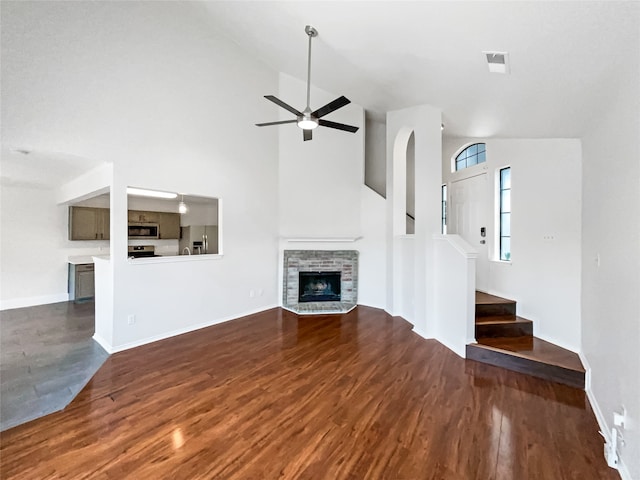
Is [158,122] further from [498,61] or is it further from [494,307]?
[494,307]

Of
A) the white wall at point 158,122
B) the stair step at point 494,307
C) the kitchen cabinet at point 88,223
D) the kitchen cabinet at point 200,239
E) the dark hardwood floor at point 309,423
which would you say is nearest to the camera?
the dark hardwood floor at point 309,423

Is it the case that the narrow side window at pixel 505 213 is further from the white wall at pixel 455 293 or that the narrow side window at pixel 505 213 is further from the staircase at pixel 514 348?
the white wall at pixel 455 293

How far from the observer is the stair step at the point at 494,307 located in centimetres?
384

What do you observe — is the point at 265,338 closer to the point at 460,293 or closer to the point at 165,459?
the point at 165,459

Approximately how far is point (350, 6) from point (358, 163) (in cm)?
313

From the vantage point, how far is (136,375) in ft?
9.43

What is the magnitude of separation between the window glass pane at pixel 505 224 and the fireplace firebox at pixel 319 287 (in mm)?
2962

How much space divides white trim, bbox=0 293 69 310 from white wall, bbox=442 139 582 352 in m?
8.41

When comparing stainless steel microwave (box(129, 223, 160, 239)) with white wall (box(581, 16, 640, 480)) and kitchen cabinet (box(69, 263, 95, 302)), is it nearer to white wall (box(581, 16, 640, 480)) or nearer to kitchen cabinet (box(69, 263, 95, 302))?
kitchen cabinet (box(69, 263, 95, 302))

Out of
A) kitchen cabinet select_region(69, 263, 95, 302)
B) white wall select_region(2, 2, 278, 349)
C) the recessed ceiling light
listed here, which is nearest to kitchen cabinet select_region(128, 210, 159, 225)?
kitchen cabinet select_region(69, 263, 95, 302)

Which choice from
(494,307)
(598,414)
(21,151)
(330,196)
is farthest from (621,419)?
(21,151)

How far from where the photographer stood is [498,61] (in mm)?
2199

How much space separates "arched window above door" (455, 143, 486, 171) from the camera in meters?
4.84

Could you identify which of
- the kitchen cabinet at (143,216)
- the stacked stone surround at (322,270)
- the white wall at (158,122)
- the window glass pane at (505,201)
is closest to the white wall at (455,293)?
the window glass pane at (505,201)
